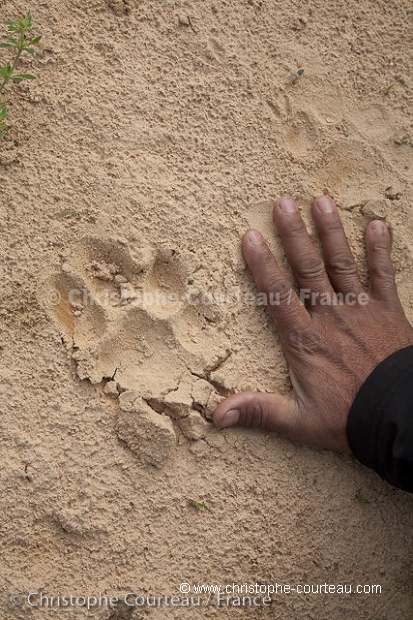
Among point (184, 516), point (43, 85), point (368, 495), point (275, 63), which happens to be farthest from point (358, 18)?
point (184, 516)

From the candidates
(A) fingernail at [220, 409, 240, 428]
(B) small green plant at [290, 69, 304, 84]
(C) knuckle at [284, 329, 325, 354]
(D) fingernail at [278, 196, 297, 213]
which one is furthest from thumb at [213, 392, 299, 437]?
(B) small green plant at [290, 69, 304, 84]

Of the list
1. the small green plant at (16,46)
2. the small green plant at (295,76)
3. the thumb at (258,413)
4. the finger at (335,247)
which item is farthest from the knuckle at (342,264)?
the small green plant at (16,46)

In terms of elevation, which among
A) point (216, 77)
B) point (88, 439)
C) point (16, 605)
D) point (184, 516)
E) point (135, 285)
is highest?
point (216, 77)

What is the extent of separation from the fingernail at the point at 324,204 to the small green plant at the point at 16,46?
832 mm

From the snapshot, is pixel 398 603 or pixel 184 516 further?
pixel 398 603

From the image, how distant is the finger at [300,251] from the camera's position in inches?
59.3

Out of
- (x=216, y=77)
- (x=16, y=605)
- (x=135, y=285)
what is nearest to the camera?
(x=16, y=605)

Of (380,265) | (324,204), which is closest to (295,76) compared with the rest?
(324,204)

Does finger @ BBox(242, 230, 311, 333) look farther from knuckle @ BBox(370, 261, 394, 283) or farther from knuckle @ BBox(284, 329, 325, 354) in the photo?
knuckle @ BBox(370, 261, 394, 283)

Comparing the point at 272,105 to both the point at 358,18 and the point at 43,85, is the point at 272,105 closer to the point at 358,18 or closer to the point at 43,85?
the point at 358,18

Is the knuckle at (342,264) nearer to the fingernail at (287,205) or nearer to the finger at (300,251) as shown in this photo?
the finger at (300,251)

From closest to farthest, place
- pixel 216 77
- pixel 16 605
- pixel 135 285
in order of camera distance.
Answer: pixel 16 605, pixel 135 285, pixel 216 77

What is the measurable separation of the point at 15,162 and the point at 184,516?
104 cm

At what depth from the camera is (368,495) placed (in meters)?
1.52
